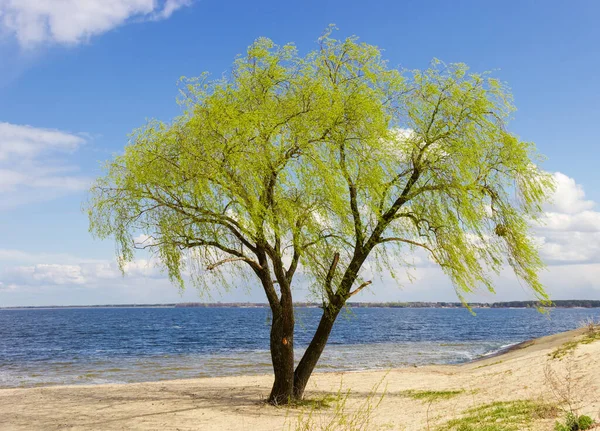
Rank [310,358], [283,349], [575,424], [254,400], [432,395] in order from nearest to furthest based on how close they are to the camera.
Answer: [575,424], [283,349], [310,358], [432,395], [254,400]

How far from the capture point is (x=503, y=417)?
11102 millimetres

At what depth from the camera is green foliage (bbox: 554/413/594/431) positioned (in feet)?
28.8

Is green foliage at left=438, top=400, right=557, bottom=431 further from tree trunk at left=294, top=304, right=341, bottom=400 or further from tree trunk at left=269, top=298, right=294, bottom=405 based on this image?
tree trunk at left=269, top=298, right=294, bottom=405

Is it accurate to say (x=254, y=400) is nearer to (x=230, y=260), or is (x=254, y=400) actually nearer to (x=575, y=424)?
(x=230, y=260)

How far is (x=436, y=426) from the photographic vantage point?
37.1 ft

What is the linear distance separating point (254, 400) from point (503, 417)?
8354 millimetres

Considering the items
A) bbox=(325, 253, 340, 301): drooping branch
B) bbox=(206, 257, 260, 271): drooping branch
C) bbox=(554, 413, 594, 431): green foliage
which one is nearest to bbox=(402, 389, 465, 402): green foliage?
bbox=(325, 253, 340, 301): drooping branch

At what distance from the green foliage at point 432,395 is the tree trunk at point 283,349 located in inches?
160

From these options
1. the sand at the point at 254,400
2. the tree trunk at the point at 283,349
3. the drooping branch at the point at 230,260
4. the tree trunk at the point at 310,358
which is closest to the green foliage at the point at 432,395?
the sand at the point at 254,400

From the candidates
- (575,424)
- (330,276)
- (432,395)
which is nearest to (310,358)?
→ (330,276)

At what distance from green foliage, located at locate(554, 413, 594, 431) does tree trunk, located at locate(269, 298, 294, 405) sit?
829 cm

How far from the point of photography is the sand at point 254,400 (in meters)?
13.2

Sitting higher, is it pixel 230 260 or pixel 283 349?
pixel 230 260

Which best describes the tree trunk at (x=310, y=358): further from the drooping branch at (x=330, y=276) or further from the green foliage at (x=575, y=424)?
the green foliage at (x=575, y=424)
